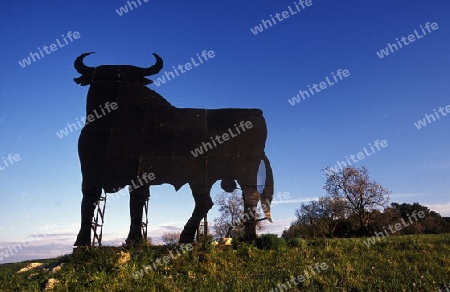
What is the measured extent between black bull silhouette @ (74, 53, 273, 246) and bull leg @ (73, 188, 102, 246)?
31 millimetres

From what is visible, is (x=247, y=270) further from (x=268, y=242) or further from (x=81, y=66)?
(x=81, y=66)

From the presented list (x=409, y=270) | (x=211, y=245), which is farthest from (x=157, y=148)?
(x=409, y=270)

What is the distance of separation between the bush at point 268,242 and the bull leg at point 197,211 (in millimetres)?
2136

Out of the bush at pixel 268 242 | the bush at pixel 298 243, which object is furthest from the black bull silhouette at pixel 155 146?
the bush at pixel 298 243

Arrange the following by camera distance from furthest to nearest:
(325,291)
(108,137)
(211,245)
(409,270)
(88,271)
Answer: (108,137), (211,245), (88,271), (409,270), (325,291)

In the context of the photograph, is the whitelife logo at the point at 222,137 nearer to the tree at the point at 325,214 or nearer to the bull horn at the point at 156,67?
the bull horn at the point at 156,67

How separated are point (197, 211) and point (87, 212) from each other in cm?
361

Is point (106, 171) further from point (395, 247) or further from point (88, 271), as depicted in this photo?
point (395, 247)

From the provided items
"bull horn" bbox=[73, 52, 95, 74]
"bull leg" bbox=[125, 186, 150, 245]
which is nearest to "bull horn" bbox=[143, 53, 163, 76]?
"bull horn" bbox=[73, 52, 95, 74]

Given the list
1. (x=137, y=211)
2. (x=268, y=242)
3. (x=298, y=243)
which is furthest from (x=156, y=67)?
(x=298, y=243)

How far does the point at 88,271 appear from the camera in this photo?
426 inches

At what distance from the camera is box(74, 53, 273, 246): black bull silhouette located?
12.7 meters

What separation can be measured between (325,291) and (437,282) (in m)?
2.74

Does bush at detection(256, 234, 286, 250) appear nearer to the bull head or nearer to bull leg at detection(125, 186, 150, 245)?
bull leg at detection(125, 186, 150, 245)
